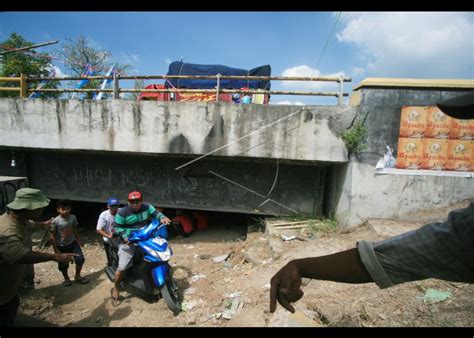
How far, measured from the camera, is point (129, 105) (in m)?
5.71

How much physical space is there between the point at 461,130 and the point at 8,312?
724cm

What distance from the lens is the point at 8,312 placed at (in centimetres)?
260

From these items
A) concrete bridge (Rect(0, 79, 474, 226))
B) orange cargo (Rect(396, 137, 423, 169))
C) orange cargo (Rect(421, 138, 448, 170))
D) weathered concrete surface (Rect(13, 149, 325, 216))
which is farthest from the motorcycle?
orange cargo (Rect(421, 138, 448, 170))

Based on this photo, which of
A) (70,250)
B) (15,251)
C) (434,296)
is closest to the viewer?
(15,251)

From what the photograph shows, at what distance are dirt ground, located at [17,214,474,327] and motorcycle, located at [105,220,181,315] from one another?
26cm

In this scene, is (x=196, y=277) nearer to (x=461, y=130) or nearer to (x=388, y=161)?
(x=388, y=161)

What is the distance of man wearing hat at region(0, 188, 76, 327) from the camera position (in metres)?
2.38

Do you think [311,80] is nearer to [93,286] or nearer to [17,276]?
[17,276]

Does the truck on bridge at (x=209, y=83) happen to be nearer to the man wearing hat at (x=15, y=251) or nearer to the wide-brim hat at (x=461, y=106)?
the man wearing hat at (x=15, y=251)

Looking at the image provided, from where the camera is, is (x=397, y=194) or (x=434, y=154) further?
(x=397, y=194)

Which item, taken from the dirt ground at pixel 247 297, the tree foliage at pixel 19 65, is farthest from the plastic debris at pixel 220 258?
the tree foliage at pixel 19 65

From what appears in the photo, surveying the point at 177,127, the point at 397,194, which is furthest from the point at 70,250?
the point at 397,194

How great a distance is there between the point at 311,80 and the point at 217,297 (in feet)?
14.7
